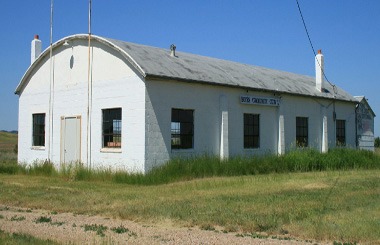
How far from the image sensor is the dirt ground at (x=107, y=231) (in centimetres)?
769

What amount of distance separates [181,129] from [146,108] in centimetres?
202

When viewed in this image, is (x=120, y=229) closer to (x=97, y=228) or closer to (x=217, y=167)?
(x=97, y=228)

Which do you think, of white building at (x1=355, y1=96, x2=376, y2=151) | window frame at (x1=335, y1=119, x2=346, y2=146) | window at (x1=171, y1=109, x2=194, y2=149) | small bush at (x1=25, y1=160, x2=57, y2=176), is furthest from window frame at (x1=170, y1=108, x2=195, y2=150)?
white building at (x1=355, y1=96, x2=376, y2=151)

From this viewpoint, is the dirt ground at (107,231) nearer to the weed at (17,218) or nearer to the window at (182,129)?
the weed at (17,218)

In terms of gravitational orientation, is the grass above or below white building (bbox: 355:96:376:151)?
below

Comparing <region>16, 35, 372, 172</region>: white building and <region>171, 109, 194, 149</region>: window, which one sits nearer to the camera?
<region>16, 35, 372, 172</region>: white building

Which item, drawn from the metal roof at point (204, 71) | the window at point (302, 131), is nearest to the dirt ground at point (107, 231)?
the metal roof at point (204, 71)

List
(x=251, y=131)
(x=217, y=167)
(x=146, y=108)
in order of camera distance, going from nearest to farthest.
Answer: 1. (x=146, y=108)
2. (x=217, y=167)
3. (x=251, y=131)

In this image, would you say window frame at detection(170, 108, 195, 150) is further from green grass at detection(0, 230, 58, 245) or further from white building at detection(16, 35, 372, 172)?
green grass at detection(0, 230, 58, 245)

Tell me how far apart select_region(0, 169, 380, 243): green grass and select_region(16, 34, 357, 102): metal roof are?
13.9ft

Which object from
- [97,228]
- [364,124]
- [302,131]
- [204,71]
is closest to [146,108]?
[204,71]

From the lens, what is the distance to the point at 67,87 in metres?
20.5

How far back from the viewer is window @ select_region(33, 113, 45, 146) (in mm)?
21953

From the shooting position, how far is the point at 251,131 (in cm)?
2114
